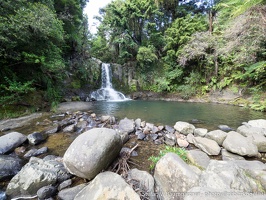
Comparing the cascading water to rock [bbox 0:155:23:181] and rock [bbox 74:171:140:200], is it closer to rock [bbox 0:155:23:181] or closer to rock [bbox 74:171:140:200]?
rock [bbox 0:155:23:181]

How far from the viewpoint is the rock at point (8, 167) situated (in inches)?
87.3

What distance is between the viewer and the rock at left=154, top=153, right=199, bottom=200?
1.72m

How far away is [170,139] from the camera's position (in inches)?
143

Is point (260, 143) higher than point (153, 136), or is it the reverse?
point (260, 143)

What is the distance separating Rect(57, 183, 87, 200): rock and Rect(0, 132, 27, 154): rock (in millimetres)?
2158

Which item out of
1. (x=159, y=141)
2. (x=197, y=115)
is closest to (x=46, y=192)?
(x=159, y=141)

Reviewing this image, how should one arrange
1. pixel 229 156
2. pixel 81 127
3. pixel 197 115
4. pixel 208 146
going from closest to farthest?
pixel 229 156 < pixel 208 146 < pixel 81 127 < pixel 197 115

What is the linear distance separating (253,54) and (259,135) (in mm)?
7268

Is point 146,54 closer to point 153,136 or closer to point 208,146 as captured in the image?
point 153,136

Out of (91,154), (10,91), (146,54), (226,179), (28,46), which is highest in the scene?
(146,54)

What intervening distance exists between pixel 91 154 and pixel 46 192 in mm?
760

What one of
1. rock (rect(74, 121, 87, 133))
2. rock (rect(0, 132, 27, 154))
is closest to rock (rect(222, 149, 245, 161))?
rock (rect(74, 121, 87, 133))

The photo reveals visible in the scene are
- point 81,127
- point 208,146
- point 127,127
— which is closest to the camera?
point 208,146

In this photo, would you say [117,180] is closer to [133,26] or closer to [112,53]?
[133,26]
